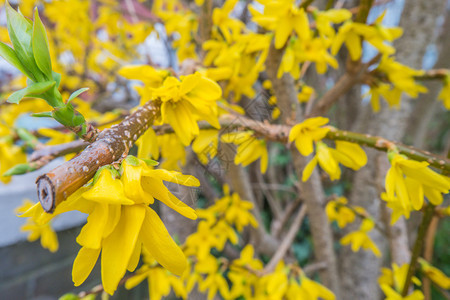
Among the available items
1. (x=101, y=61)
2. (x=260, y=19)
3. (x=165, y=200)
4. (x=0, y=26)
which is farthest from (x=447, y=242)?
(x=0, y=26)

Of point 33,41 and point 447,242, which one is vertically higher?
point 33,41

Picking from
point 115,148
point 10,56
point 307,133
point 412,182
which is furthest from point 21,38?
point 412,182

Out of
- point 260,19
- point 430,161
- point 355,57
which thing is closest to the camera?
point 430,161

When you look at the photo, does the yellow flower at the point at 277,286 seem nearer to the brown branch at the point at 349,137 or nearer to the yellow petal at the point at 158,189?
the brown branch at the point at 349,137

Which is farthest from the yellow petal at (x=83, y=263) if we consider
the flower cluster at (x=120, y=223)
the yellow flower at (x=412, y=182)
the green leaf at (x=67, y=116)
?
the yellow flower at (x=412, y=182)

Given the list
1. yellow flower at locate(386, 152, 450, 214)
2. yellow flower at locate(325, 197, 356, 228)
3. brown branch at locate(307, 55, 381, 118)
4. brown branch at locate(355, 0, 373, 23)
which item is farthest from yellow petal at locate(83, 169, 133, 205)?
yellow flower at locate(325, 197, 356, 228)

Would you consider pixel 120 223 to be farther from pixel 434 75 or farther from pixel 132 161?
pixel 434 75

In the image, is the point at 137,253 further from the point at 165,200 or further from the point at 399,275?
the point at 399,275
